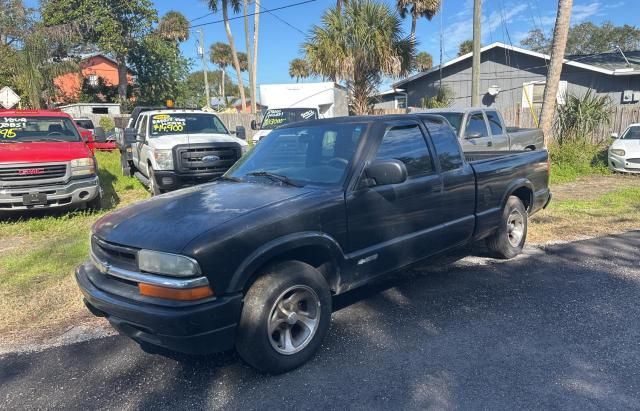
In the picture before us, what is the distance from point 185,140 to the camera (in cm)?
962

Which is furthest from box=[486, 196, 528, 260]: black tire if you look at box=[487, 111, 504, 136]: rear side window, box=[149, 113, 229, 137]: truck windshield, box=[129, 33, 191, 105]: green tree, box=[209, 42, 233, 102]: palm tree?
box=[209, 42, 233, 102]: palm tree

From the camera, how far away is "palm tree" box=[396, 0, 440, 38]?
28719 mm

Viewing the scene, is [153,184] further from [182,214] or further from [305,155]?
[182,214]

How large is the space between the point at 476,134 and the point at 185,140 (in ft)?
19.3

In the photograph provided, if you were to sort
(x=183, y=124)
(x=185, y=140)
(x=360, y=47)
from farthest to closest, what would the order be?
(x=360, y=47) < (x=183, y=124) < (x=185, y=140)

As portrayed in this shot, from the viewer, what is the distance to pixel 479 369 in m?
3.35

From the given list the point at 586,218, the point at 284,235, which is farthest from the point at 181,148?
the point at 586,218

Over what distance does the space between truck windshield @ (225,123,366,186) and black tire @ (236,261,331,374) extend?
85 centimetres

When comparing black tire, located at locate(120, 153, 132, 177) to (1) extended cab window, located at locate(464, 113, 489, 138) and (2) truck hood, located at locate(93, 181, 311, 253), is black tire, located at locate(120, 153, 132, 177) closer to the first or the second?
(1) extended cab window, located at locate(464, 113, 489, 138)

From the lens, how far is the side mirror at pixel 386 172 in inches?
147

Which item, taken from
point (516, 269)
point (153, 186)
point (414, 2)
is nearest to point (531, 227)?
point (516, 269)

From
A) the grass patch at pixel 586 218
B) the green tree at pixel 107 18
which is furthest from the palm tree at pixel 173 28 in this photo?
the grass patch at pixel 586 218

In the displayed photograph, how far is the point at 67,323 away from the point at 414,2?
28762mm

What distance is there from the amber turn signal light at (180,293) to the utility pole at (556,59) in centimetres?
1251
